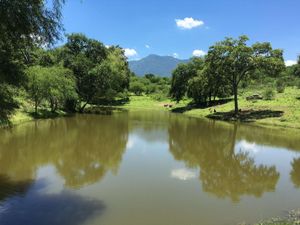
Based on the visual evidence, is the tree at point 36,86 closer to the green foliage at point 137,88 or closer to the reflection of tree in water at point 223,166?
the reflection of tree in water at point 223,166

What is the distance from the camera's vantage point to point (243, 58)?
40750 millimetres

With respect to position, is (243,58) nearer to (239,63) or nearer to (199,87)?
(239,63)

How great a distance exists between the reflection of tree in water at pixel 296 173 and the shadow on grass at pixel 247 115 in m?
21.3

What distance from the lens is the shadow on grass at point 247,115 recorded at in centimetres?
3991

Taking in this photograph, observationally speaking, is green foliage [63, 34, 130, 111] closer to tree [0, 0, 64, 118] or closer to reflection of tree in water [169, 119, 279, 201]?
reflection of tree in water [169, 119, 279, 201]

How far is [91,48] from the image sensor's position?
172 feet

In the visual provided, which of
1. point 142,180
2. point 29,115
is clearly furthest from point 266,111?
point 142,180

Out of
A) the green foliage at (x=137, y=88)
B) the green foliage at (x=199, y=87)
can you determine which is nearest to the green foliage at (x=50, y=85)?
the green foliage at (x=199, y=87)

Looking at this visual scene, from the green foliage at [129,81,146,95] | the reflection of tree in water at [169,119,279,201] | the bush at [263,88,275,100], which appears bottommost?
the reflection of tree in water at [169,119,279,201]

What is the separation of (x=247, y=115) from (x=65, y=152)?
28.5m

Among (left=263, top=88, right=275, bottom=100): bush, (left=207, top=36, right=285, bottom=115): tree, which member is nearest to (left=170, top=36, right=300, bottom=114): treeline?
(left=207, top=36, right=285, bottom=115): tree

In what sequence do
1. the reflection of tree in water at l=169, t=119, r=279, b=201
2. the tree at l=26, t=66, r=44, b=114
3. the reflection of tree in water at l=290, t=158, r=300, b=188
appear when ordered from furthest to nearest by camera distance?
the tree at l=26, t=66, r=44, b=114, the reflection of tree in water at l=290, t=158, r=300, b=188, the reflection of tree in water at l=169, t=119, r=279, b=201

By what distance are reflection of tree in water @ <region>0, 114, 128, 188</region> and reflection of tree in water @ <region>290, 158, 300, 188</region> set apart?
7.79m

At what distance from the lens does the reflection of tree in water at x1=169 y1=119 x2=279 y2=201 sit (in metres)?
13.1
